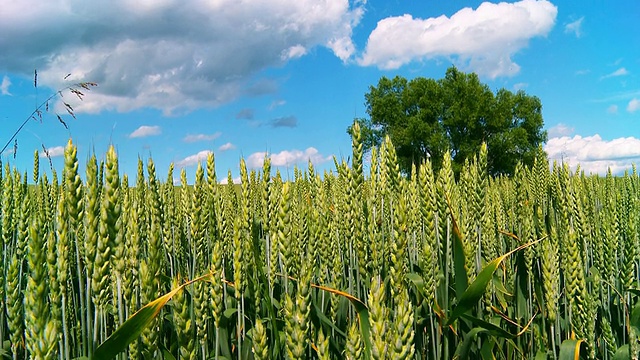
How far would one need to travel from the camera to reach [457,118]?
42156 mm

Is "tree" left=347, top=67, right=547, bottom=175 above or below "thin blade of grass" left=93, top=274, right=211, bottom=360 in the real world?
above

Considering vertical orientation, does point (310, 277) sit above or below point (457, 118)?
below

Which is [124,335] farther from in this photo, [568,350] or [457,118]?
[457,118]

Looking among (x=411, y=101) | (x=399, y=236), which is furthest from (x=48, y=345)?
(x=411, y=101)

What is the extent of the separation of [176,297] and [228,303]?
1.38m

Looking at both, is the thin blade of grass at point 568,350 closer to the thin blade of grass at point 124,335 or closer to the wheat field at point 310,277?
the wheat field at point 310,277

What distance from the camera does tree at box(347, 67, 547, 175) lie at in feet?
138

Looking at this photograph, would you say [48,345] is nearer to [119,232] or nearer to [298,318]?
[119,232]

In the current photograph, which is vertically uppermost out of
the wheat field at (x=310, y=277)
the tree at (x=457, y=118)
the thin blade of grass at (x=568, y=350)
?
the tree at (x=457, y=118)

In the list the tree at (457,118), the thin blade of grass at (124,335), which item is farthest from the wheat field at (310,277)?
the tree at (457,118)

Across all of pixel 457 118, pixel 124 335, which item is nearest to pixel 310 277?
pixel 124 335

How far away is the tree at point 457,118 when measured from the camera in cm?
4203

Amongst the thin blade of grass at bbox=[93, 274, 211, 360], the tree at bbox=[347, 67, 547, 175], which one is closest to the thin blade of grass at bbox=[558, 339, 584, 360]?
the thin blade of grass at bbox=[93, 274, 211, 360]

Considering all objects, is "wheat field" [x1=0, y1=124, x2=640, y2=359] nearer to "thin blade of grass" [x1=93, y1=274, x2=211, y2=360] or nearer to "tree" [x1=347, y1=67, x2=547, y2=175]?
"thin blade of grass" [x1=93, y1=274, x2=211, y2=360]
